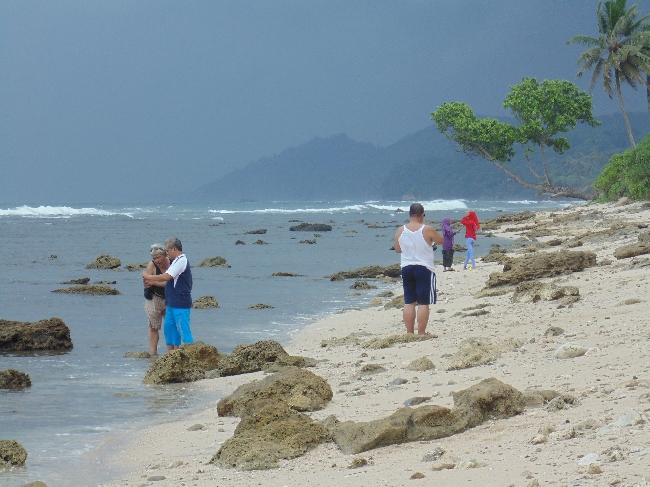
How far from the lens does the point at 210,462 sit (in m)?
5.88

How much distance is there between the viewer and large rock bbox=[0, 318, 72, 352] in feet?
39.3

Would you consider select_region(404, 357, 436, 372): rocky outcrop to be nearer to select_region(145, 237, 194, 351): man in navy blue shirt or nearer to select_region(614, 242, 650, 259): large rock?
select_region(145, 237, 194, 351): man in navy blue shirt

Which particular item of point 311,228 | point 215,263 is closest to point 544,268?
point 215,263

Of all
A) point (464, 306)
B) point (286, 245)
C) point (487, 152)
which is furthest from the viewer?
point (487, 152)

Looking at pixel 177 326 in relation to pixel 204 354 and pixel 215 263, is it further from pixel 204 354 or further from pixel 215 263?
pixel 215 263

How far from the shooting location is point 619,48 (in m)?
51.4

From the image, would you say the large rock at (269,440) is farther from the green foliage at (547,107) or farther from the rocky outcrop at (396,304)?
the green foliage at (547,107)

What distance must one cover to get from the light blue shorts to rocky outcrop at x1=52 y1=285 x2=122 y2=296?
902 cm

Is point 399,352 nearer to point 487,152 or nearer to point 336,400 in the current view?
point 336,400

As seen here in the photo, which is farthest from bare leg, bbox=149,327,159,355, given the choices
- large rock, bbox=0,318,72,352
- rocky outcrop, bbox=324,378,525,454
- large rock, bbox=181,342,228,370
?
rocky outcrop, bbox=324,378,525,454

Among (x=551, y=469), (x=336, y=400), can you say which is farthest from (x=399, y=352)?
(x=551, y=469)

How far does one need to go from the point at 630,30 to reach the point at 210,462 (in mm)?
53325

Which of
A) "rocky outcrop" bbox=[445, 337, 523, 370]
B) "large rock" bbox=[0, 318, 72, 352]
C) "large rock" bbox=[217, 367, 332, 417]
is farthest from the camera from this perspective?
"large rock" bbox=[0, 318, 72, 352]

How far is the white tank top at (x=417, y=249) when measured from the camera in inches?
400
